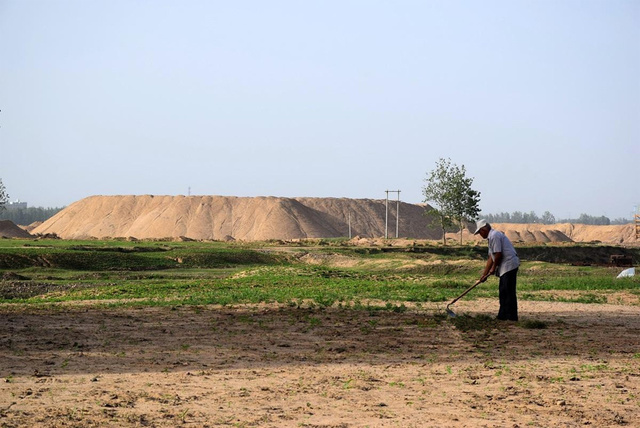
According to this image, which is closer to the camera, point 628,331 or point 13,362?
point 13,362

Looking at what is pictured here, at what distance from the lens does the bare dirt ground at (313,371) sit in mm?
9391

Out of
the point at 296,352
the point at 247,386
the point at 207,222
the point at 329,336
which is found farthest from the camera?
the point at 207,222

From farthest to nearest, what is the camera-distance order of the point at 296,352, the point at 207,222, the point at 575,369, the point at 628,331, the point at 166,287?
the point at 207,222, the point at 166,287, the point at 628,331, the point at 296,352, the point at 575,369

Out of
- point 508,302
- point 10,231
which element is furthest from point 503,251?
point 10,231

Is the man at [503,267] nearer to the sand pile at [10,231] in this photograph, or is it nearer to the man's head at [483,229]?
the man's head at [483,229]

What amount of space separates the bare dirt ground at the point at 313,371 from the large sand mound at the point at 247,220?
97.6 meters

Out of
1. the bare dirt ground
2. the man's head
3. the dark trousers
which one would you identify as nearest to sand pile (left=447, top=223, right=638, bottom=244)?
the dark trousers

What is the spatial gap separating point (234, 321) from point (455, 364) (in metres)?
6.26

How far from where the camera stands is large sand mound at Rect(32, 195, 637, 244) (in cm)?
12175

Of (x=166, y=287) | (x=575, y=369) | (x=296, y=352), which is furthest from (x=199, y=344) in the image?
(x=166, y=287)

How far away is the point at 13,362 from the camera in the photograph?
12.5m

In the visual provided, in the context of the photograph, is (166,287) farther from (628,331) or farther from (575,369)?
(575,369)

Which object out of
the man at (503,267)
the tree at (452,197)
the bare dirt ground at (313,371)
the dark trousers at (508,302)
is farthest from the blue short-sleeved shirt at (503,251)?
the tree at (452,197)

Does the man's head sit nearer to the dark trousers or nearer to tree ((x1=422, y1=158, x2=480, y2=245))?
the dark trousers
